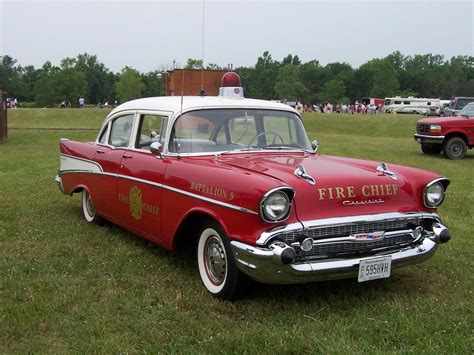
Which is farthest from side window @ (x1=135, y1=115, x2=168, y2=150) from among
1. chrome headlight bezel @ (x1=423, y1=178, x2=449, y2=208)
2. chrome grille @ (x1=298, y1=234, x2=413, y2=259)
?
chrome headlight bezel @ (x1=423, y1=178, x2=449, y2=208)

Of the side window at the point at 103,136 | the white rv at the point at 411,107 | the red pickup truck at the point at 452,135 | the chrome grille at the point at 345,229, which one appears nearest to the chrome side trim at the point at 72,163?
the side window at the point at 103,136

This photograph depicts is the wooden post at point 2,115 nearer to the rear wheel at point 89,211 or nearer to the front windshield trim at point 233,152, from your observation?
the rear wheel at point 89,211

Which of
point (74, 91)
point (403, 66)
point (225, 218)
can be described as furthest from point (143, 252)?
point (403, 66)

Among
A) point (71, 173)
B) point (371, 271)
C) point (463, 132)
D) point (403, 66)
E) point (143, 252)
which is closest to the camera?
point (371, 271)

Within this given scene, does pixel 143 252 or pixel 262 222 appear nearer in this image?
pixel 262 222

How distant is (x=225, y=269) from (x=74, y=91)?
93.9m

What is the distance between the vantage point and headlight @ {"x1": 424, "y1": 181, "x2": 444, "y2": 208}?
13.9ft

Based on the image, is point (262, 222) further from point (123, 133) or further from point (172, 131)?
point (123, 133)

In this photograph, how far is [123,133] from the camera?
18.7 feet

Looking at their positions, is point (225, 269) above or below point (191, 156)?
below

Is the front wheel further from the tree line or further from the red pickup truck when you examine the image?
the tree line

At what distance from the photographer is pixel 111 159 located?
219 inches

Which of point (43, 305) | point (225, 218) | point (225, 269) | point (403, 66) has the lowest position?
point (43, 305)

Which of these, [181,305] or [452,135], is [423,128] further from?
[181,305]
